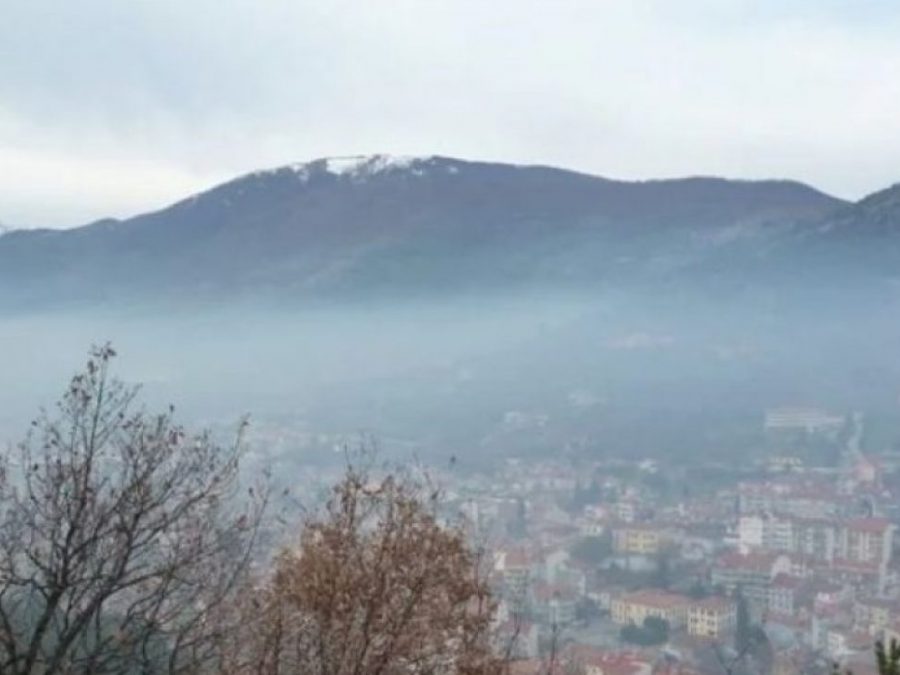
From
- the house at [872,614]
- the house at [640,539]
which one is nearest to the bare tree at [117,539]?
the house at [872,614]

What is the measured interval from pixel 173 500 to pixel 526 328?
161ft

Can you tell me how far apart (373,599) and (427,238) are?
6050 centimetres

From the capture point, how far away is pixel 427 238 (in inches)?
2517

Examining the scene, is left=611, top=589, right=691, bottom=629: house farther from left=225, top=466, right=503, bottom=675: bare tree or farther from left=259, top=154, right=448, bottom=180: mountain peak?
left=259, top=154, right=448, bottom=180: mountain peak

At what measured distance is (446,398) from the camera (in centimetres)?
4041

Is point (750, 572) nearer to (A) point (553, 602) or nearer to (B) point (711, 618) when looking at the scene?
Result: (B) point (711, 618)

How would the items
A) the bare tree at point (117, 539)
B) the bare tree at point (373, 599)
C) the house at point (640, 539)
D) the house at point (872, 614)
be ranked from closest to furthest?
the bare tree at point (373, 599) → the bare tree at point (117, 539) → the house at point (872, 614) → the house at point (640, 539)

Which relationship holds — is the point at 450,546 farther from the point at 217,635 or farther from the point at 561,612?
the point at 561,612

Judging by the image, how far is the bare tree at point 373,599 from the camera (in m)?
3.68

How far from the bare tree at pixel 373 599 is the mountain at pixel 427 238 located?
4931 centimetres

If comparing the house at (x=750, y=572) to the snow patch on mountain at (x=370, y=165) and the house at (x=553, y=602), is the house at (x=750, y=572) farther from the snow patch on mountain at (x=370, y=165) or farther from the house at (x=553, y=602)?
the snow patch on mountain at (x=370, y=165)

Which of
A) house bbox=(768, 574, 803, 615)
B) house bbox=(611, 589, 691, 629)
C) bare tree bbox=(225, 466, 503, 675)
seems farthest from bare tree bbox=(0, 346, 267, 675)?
house bbox=(768, 574, 803, 615)

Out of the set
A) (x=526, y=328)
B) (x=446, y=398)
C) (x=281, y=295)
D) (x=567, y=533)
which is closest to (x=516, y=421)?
(x=446, y=398)

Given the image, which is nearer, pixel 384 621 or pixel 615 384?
pixel 384 621
